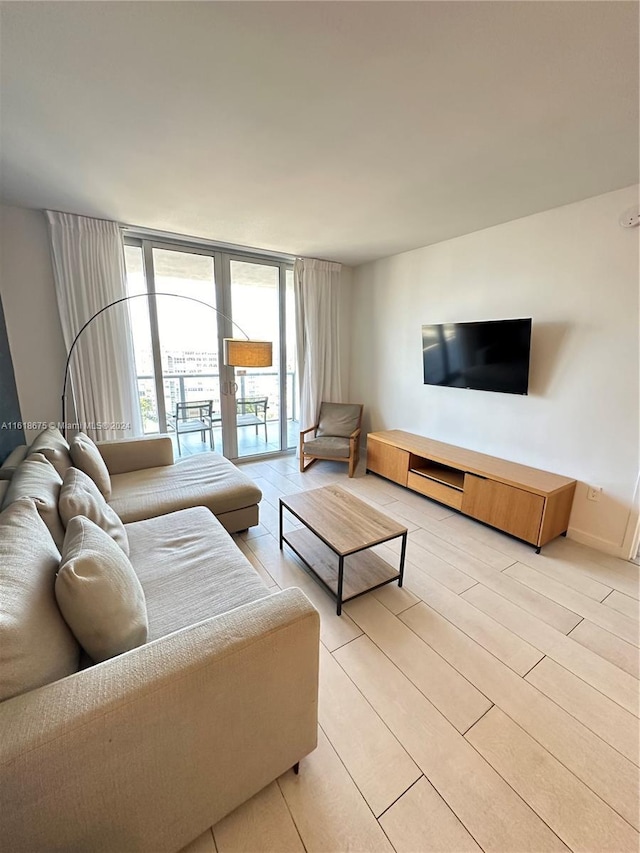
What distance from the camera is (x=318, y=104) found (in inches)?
60.3

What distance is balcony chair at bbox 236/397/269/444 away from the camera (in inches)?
168

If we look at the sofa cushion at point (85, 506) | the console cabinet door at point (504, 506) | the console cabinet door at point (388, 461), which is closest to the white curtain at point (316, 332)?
the console cabinet door at point (388, 461)

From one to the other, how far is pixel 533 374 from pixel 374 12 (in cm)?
250

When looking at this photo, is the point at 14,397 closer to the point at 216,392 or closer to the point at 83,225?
the point at 83,225

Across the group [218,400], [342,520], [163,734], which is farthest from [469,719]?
[218,400]

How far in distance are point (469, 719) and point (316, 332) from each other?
3855mm

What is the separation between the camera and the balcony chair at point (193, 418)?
156 inches

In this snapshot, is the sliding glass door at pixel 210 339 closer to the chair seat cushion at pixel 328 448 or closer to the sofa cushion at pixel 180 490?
the chair seat cushion at pixel 328 448

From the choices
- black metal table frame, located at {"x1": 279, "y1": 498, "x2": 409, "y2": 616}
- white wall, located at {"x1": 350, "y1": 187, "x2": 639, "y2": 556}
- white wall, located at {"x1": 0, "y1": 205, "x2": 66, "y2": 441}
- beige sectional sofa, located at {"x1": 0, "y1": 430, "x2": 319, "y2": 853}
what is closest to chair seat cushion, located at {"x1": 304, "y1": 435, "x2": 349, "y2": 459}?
white wall, located at {"x1": 350, "y1": 187, "x2": 639, "y2": 556}

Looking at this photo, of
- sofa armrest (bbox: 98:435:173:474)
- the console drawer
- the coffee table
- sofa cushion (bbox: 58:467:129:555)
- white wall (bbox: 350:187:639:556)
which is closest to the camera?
sofa cushion (bbox: 58:467:129:555)

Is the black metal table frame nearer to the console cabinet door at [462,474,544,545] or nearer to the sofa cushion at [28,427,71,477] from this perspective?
the console cabinet door at [462,474,544,545]

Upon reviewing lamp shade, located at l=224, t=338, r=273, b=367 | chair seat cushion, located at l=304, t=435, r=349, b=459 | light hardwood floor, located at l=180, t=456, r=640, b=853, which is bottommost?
light hardwood floor, located at l=180, t=456, r=640, b=853

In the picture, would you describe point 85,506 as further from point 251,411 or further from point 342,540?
point 251,411

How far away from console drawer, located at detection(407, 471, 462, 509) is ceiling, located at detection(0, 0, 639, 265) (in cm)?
228
